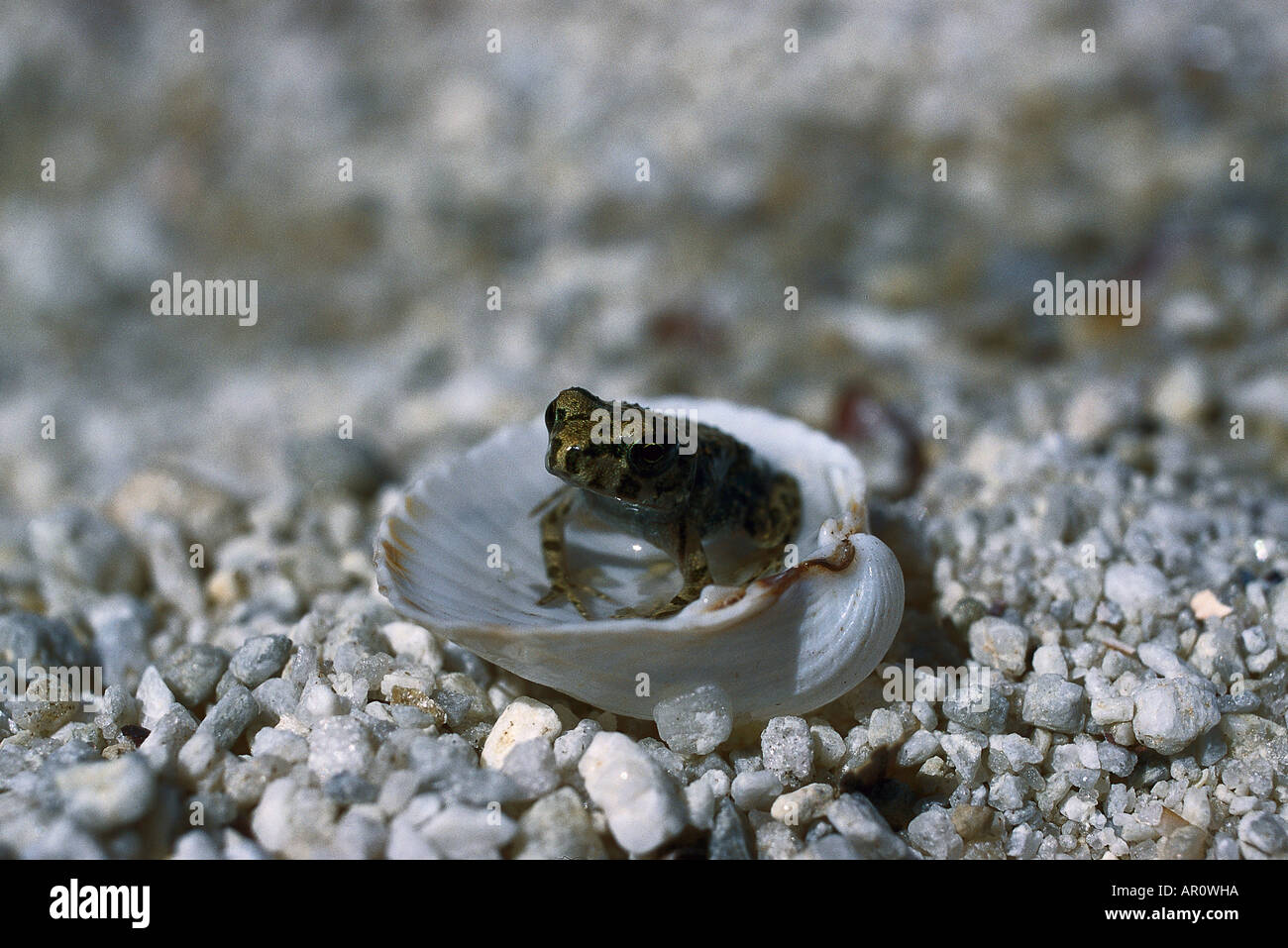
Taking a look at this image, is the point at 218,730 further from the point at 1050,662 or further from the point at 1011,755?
the point at 1050,662

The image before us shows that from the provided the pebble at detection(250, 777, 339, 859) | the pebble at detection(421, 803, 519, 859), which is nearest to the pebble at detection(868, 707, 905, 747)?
the pebble at detection(421, 803, 519, 859)

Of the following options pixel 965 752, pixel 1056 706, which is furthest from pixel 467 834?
pixel 1056 706

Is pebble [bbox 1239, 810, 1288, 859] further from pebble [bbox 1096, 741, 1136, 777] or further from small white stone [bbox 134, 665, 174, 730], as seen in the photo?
small white stone [bbox 134, 665, 174, 730]

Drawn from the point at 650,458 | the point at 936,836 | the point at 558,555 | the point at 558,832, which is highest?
the point at 650,458

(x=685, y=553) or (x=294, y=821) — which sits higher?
(x=685, y=553)

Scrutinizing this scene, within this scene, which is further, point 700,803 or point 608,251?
point 608,251

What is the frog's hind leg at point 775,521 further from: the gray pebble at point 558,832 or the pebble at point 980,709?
the gray pebble at point 558,832

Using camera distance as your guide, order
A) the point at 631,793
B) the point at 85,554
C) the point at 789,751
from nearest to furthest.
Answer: the point at 631,793
the point at 789,751
the point at 85,554
